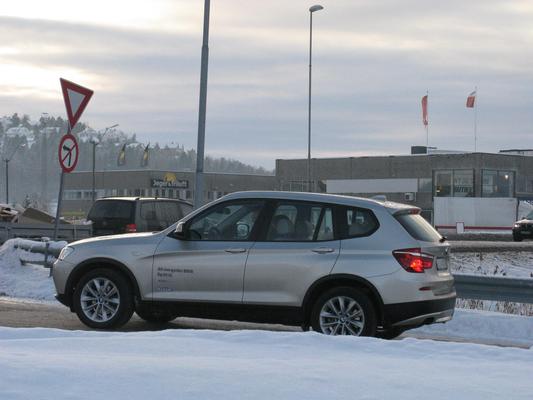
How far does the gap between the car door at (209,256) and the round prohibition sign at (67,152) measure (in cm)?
593

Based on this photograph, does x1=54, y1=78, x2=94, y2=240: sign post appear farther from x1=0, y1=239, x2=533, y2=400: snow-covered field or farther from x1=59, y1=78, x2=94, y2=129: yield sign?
x1=0, y1=239, x2=533, y2=400: snow-covered field

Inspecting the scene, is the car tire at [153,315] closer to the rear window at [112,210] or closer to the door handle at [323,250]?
the door handle at [323,250]

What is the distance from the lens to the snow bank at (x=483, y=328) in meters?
11.5

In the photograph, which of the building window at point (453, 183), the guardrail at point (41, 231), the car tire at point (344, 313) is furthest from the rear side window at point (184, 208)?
the building window at point (453, 183)

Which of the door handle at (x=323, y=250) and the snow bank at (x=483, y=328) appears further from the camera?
the snow bank at (x=483, y=328)

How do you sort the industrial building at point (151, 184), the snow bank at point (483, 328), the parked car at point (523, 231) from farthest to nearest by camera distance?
the industrial building at point (151, 184) → the parked car at point (523, 231) → the snow bank at point (483, 328)

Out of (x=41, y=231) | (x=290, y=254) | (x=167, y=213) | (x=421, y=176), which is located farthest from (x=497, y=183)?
(x=290, y=254)

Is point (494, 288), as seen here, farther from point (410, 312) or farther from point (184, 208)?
point (184, 208)

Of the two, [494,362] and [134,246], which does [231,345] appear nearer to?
[494,362]

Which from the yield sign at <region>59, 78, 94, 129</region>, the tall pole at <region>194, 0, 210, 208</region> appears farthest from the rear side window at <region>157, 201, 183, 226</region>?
the yield sign at <region>59, 78, 94, 129</region>

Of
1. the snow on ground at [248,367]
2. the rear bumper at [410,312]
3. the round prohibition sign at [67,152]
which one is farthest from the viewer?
the round prohibition sign at [67,152]

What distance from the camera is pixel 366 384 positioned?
5355 millimetres

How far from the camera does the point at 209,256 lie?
10.5 metres

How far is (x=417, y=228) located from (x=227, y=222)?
2108 millimetres
